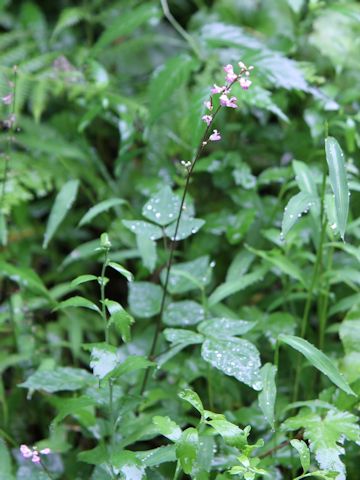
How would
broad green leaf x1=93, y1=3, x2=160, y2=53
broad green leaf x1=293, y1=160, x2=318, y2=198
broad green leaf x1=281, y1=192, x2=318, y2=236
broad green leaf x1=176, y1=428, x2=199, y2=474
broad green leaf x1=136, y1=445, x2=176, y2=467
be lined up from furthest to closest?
1. broad green leaf x1=93, y1=3, x2=160, y2=53
2. broad green leaf x1=293, y1=160, x2=318, y2=198
3. broad green leaf x1=281, y1=192, x2=318, y2=236
4. broad green leaf x1=136, y1=445, x2=176, y2=467
5. broad green leaf x1=176, y1=428, x2=199, y2=474

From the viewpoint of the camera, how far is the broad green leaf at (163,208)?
1.59 metres

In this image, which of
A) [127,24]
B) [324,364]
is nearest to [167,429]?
[324,364]

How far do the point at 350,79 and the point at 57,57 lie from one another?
118cm

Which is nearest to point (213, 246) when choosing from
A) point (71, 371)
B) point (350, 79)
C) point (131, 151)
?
point (131, 151)

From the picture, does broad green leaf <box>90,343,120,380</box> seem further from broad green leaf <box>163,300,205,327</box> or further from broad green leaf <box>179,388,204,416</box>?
broad green leaf <box>163,300,205,327</box>

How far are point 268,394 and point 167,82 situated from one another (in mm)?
1121

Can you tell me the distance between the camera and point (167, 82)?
2059mm

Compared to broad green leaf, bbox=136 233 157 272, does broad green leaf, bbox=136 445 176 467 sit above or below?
below

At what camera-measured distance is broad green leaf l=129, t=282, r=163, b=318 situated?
174 cm

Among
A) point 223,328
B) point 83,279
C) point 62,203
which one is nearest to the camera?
point 83,279

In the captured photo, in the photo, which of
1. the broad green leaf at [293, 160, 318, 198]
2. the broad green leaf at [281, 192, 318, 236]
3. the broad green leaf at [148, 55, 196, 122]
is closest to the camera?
the broad green leaf at [281, 192, 318, 236]

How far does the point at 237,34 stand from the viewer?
2217 mm

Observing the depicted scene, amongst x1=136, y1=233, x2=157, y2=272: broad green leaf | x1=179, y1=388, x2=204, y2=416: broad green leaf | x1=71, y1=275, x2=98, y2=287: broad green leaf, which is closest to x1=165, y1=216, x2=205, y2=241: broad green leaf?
x1=136, y1=233, x2=157, y2=272: broad green leaf

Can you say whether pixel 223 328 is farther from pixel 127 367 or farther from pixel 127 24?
pixel 127 24
